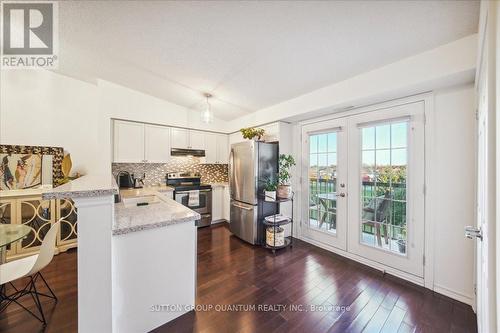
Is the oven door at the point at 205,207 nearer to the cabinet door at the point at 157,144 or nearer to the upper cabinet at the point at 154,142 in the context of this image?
the upper cabinet at the point at 154,142

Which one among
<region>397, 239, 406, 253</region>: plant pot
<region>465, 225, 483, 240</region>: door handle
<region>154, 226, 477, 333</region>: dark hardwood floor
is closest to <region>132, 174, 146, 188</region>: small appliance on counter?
<region>154, 226, 477, 333</region>: dark hardwood floor

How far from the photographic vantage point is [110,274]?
1.26 m

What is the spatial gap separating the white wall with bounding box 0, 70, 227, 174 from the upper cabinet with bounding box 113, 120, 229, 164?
0.15 meters

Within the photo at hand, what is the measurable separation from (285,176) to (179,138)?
237 cm

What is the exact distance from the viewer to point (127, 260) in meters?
1.37

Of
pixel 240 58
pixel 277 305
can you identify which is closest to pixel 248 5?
pixel 240 58

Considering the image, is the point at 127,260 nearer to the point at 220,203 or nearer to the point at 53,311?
the point at 53,311

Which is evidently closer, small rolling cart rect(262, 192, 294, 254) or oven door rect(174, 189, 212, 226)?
small rolling cart rect(262, 192, 294, 254)

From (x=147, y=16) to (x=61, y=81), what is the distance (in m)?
2.70

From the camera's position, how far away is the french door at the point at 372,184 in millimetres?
2146

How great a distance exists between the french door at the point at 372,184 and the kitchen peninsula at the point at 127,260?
2155 mm

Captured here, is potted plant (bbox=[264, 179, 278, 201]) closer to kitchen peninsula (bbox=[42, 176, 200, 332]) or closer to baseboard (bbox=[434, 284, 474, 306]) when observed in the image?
kitchen peninsula (bbox=[42, 176, 200, 332])

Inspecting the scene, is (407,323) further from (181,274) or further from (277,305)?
(181,274)

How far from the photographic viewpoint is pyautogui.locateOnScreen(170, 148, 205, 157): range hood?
392 cm
